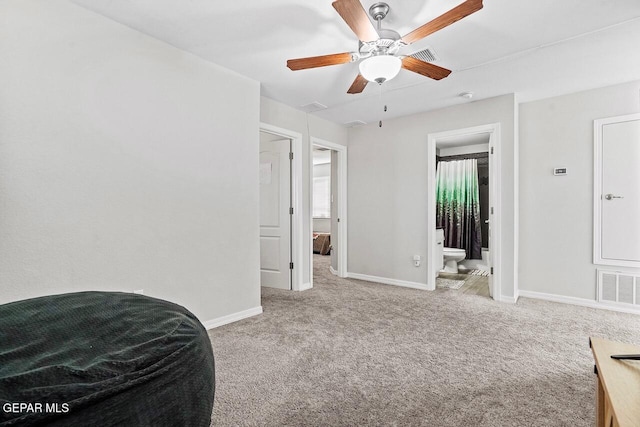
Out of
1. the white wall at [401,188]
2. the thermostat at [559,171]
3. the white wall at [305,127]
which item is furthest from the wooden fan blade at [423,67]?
the thermostat at [559,171]

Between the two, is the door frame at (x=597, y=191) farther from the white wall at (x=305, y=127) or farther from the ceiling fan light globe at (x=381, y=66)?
the white wall at (x=305, y=127)

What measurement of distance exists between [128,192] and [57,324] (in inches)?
69.1

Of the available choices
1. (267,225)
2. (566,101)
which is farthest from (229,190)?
(566,101)

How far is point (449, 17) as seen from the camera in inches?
69.4

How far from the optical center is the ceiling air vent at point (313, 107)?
3.98m

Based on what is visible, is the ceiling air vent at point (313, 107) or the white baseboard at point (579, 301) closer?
the white baseboard at point (579, 301)

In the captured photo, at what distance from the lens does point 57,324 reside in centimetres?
82

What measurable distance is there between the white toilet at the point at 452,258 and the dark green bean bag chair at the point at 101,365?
5137mm

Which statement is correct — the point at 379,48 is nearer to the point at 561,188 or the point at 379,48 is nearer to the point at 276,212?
the point at 276,212

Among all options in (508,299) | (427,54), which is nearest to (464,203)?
(508,299)

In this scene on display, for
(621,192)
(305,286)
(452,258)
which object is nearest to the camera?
(621,192)

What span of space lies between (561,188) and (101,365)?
4.48 metres

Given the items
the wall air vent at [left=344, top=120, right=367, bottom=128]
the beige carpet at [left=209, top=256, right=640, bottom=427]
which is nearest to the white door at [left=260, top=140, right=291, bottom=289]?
the beige carpet at [left=209, top=256, right=640, bottom=427]

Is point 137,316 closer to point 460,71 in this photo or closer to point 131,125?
point 131,125
